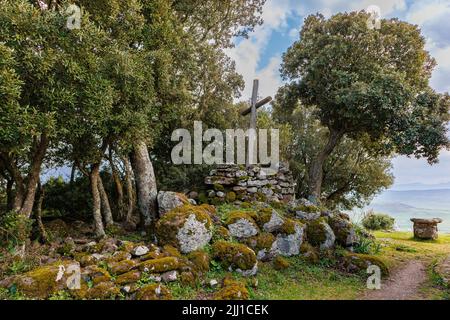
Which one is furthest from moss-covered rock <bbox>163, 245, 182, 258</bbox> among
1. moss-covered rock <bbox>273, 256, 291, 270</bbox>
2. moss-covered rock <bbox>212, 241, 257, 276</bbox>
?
moss-covered rock <bbox>273, 256, 291, 270</bbox>

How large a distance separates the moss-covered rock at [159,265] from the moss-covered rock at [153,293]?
0.70m

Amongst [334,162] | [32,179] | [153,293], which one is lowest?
→ [153,293]

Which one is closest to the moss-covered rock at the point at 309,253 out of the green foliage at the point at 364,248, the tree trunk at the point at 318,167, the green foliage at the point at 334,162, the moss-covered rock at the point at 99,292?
the green foliage at the point at 364,248

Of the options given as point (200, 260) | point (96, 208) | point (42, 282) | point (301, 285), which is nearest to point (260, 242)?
point (301, 285)

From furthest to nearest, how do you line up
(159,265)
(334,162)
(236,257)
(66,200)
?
1. (334,162)
2. (66,200)
3. (236,257)
4. (159,265)

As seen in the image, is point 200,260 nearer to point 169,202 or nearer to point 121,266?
point 121,266

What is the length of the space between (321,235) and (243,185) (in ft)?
13.0

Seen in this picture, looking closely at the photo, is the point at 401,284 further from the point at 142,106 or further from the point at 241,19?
the point at 241,19

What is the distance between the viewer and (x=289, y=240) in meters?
10.2

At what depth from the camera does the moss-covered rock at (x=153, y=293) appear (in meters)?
6.47

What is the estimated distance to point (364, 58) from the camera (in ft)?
54.3

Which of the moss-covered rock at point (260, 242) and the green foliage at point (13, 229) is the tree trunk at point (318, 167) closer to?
the moss-covered rock at point (260, 242)

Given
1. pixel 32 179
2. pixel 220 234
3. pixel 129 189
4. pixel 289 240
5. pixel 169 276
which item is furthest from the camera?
pixel 129 189
